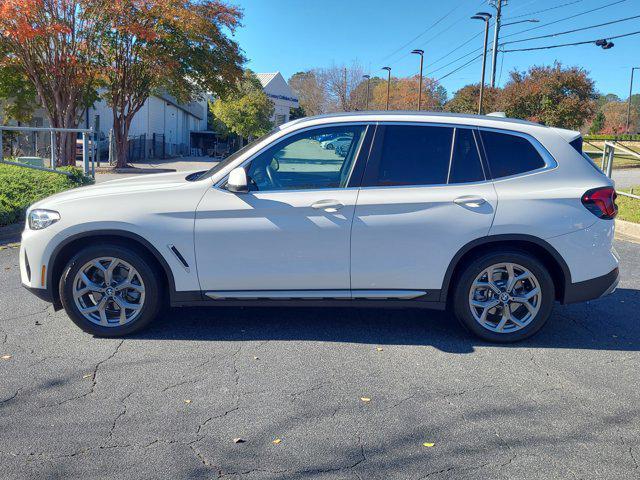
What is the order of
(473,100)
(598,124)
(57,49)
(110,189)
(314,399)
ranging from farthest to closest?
(598,124), (473,100), (57,49), (110,189), (314,399)

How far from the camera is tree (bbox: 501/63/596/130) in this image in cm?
3903

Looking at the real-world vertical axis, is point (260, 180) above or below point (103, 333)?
above

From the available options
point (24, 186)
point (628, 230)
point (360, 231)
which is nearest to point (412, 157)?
point (360, 231)

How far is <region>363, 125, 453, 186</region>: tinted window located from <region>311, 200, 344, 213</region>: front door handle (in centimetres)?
30

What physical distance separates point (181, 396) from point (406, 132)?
2716 millimetres

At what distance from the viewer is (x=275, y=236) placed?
4781mm

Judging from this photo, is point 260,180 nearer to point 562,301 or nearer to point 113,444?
point 113,444

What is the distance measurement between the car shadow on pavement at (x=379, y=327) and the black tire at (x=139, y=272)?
0.18 meters

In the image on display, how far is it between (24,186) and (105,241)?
7359 mm

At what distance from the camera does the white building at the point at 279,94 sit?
74188 mm

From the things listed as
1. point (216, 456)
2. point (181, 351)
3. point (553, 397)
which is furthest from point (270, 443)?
point (553, 397)

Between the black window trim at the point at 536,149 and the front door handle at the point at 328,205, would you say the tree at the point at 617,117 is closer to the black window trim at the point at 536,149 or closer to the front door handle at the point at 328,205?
the black window trim at the point at 536,149

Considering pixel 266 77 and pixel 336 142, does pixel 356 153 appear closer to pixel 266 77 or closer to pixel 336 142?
pixel 336 142

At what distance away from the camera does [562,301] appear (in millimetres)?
4980
